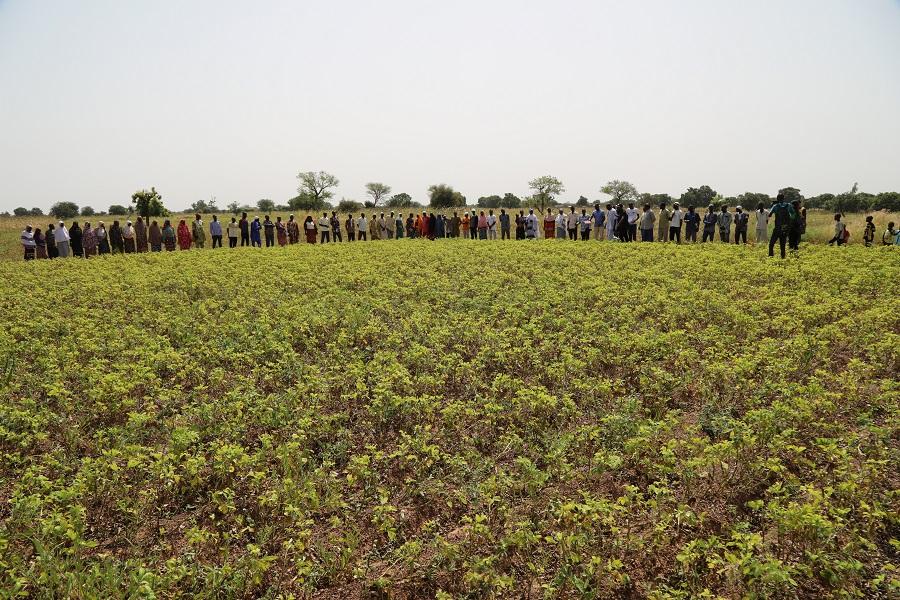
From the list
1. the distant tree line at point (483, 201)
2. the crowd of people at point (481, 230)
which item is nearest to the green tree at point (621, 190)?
the distant tree line at point (483, 201)

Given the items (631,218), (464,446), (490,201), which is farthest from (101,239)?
(490,201)

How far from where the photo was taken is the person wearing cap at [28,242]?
21500mm

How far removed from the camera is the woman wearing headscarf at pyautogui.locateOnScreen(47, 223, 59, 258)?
22.4m

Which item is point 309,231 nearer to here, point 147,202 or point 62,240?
point 62,240

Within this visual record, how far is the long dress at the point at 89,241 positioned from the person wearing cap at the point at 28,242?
173 centimetres

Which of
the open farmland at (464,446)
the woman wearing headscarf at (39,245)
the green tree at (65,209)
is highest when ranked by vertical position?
the green tree at (65,209)

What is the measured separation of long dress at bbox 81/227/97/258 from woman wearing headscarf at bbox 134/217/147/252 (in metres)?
1.58

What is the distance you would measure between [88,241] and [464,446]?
2347 cm

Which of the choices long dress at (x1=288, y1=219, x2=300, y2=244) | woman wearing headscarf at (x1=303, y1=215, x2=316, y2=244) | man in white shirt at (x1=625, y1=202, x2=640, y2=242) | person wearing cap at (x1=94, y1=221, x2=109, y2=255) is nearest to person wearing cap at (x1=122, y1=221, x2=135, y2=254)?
person wearing cap at (x1=94, y1=221, x2=109, y2=255)

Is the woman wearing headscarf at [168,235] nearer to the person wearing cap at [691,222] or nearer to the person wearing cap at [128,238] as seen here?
the person wearing cap at [128,238]

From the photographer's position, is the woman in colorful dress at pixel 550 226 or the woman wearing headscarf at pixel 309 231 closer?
the woman in colorful dress at pixel 550 226

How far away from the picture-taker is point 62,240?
22.4m

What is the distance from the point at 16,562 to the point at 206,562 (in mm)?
1340

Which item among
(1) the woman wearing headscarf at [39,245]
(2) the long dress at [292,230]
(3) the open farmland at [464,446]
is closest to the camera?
(3) the open farmland at [464,446]
